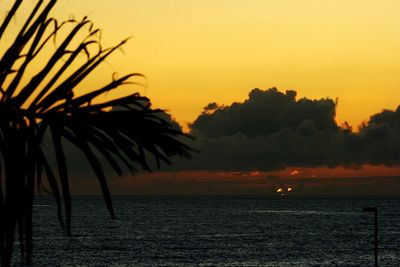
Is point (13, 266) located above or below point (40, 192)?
below

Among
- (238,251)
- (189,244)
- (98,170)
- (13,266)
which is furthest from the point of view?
(189,244)

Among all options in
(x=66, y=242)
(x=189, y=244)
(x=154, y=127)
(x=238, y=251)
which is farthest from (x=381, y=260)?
(x=154, y=127)

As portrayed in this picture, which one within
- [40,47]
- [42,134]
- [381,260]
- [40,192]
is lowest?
[381,260]

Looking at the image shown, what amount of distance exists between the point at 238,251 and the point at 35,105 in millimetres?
100454

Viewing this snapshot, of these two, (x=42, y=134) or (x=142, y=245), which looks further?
(x=142, y=245)

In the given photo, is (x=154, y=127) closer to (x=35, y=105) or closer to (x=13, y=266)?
(x=35, y=105)

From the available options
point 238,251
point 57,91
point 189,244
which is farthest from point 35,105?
point 189,244

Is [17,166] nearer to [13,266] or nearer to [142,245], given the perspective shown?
[13,266]

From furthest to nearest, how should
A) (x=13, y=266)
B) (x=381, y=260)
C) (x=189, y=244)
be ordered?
(x=189, y=244) < (x=381, y=260) < (x=13, y=266)

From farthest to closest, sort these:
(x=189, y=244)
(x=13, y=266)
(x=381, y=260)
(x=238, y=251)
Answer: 1. (x=189, y=244)
2. (x=238, y=251)
3. (x=381, y=260)
4. (x=13, y=266)

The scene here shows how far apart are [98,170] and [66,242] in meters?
115

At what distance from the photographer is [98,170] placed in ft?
12.1

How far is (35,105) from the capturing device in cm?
379

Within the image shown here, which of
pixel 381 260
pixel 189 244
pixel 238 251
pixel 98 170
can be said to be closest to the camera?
pixel 98 170
